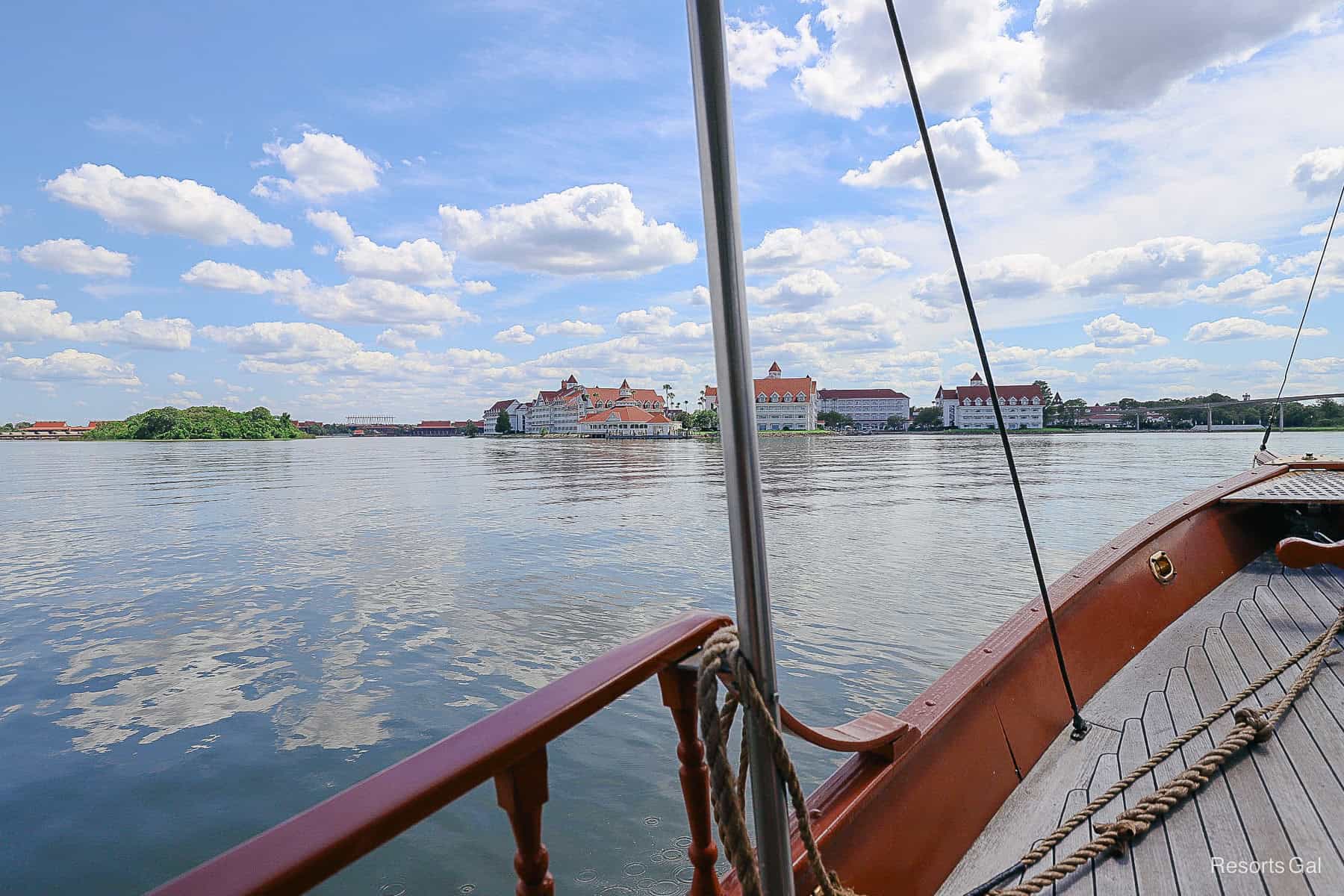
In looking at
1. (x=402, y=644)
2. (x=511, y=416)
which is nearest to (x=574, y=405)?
(x=511, y=416)

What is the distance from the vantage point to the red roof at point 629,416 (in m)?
78.4

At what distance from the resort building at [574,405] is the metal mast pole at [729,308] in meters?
83.8

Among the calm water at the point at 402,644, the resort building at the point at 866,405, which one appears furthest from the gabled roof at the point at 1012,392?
the calm water at the point at 402,644

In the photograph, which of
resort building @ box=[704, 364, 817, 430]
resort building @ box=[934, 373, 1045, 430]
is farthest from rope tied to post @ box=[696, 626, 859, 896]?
resort building @ box=[934, 373, 1045, 430]

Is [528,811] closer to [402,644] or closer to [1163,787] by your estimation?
[1163,787]

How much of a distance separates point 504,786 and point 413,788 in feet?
0.44

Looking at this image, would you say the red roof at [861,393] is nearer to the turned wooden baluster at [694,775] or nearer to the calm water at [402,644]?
the calm water at [402,644]

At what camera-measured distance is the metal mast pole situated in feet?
2.44

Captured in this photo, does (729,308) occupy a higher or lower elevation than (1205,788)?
higher

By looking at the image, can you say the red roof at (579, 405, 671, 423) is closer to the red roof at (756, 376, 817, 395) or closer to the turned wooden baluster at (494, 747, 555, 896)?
the red roof at (756, 376, 817, 395)

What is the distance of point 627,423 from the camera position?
77938 millimetres

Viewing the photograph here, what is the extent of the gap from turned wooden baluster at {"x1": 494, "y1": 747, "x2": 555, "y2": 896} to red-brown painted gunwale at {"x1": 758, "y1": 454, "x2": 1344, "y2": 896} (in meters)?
0.49

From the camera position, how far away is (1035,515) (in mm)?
13398

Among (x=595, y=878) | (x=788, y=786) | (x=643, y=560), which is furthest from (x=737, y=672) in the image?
(x=643, y=560)
